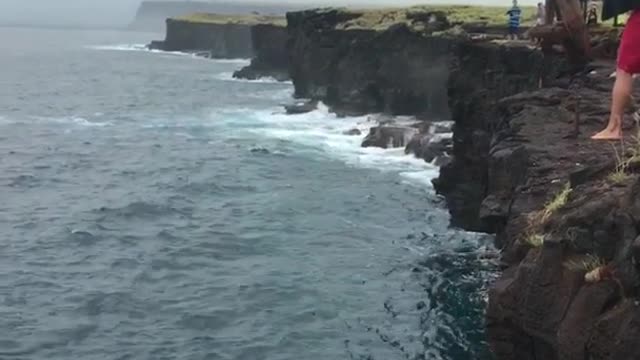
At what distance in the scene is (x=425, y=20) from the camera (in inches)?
3199

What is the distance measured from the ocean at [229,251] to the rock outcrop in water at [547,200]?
13.7ft

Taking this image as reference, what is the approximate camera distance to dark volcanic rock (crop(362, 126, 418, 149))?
206 feet

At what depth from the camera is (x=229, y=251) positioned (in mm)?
38062

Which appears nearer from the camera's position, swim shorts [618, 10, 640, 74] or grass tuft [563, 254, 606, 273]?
swim shorts [618, 10, 640, 74]

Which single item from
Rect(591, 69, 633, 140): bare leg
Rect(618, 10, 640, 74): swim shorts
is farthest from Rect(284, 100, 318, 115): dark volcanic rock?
Rect(618, 10, 640, 74): swim shorts

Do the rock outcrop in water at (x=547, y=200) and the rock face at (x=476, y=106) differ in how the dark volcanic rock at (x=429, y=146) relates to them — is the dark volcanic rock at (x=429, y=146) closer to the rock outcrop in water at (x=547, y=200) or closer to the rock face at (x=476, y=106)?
the rock outcrop in water at (x=547, y=200)

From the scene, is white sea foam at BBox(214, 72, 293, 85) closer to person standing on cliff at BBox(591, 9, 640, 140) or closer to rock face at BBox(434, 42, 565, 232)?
rock face at BBox(434, 42, 565, 232)

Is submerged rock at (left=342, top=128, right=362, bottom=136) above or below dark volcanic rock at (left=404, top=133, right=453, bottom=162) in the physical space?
below

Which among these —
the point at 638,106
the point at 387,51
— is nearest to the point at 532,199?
the point at 638,106

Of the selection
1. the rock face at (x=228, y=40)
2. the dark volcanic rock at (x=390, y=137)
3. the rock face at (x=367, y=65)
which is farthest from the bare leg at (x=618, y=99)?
the rock face at (x=228, y=40)

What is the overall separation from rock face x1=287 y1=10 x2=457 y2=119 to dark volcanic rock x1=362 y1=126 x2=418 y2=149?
7507mm

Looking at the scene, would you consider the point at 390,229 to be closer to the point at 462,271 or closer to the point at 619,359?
the point at 462,271

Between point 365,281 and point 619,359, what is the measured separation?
2170 centimetres

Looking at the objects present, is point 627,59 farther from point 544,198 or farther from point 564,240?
point 544,198
